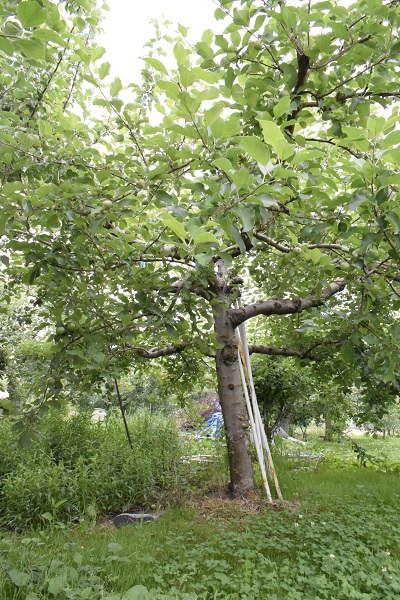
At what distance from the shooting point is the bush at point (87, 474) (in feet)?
12.2

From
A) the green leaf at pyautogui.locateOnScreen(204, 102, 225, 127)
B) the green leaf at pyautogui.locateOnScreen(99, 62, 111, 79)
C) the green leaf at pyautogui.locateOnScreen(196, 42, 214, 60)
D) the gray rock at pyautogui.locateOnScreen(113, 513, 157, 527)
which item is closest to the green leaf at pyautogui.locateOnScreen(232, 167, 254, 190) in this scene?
the green leaf at pyautogui.locateOnScreen(204, 102, 225, 127)

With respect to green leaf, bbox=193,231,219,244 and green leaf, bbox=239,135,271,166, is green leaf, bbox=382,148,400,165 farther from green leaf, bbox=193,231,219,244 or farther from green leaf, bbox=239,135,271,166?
green leaf, bbox=193,231,219,244

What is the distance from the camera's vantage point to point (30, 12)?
116 cm

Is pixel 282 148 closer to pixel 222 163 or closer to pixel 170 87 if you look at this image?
pixel 222 163

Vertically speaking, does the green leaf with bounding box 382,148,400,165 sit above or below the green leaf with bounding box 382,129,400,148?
below

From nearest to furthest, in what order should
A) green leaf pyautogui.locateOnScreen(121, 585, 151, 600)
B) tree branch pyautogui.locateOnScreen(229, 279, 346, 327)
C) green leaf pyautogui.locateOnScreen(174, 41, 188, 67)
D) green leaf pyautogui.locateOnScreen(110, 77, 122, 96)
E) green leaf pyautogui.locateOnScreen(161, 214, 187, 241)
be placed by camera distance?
green leaf pyautogui.locateOnScreen(161, 214, 187, 241) → green leaf pyautogui.locateOnScreen(174, 41, 188, 67) → green leaf pyautogui.locateOnScreen(121, 585, 151, 600) → green leaf pyautogui.locateOnScreen(110, 77, 122, 96) → tree branch pyautogui.locateOnScreen(229, 279, 346, 327)

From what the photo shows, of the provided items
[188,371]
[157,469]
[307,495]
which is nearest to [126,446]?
[157,469]

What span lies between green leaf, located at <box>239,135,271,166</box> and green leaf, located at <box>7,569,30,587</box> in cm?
209

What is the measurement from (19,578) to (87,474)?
7.38ft

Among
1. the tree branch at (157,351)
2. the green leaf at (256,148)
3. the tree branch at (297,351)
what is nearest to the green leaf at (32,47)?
the green leaf at (256,148)

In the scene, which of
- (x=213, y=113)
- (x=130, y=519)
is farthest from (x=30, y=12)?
(x=130, y=519)

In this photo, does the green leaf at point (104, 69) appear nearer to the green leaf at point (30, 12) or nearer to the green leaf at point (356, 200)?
the green leaf at point (30, 12)

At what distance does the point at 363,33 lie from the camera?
212 centimetres

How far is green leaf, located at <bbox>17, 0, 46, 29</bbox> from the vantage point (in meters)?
1.15
